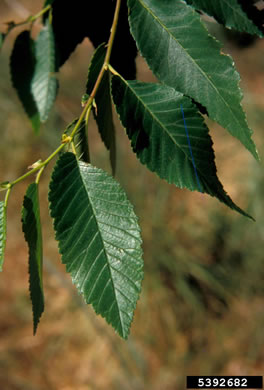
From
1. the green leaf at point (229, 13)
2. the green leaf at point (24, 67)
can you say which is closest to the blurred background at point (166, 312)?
the green leaf at point (24, 67)

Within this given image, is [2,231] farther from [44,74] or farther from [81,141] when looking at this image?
[44,74]

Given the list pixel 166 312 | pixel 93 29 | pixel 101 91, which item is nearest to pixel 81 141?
pixel 101 91

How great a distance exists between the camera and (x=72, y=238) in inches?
22.7

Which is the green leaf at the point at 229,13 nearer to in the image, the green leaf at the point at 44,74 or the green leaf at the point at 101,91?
the green leaf at the point at 101,91

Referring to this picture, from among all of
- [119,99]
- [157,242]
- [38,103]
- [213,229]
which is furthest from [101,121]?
[213,229]

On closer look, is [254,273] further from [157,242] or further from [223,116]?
[223,116]

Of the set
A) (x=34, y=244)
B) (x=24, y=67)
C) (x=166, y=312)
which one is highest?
(x=24, y=67)

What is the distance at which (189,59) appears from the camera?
0.63m

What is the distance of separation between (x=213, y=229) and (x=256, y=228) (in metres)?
0.26

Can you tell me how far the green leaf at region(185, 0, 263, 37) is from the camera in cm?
65

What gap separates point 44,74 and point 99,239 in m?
0.41

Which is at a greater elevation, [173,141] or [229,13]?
[229,13]

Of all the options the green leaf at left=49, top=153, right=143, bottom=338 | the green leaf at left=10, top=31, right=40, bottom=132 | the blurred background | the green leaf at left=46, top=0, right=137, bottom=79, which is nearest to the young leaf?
the green leaf at left=49, top=153, right=143, bottom=338

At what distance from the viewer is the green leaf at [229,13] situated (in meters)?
0.65
